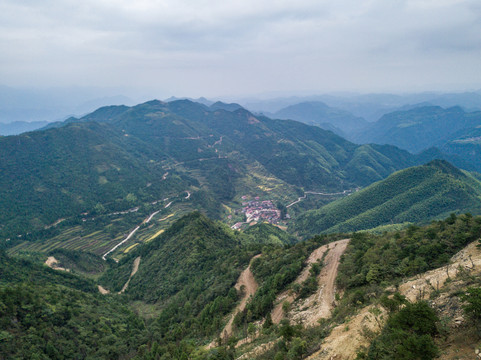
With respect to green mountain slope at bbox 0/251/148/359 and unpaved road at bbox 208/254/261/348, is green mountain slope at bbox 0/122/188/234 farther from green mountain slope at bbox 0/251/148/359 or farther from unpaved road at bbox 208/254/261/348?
unpaved road at bbox 208/254/261/348

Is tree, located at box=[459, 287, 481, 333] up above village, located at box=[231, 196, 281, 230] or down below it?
above

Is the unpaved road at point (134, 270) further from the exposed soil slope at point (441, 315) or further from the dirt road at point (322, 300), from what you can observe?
the exposed soil slope at point (441, 315)

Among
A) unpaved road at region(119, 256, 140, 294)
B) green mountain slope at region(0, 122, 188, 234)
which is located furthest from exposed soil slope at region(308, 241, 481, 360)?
green mountain slope at region(0, 122, 188, 234)

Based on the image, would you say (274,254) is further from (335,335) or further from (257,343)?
(335,335)

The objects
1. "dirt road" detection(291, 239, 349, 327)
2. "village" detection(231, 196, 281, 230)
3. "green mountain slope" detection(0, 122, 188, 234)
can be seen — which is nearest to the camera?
"dirt road" detection(291, 239, 349, 327)

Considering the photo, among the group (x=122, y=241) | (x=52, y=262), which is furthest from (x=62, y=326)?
(x=122, y=241)

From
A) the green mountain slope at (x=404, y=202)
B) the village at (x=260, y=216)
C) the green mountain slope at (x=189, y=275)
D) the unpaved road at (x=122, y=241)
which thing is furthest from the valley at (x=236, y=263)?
the village at (x=260, y=216)

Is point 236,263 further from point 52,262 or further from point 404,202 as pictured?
point 404,202
